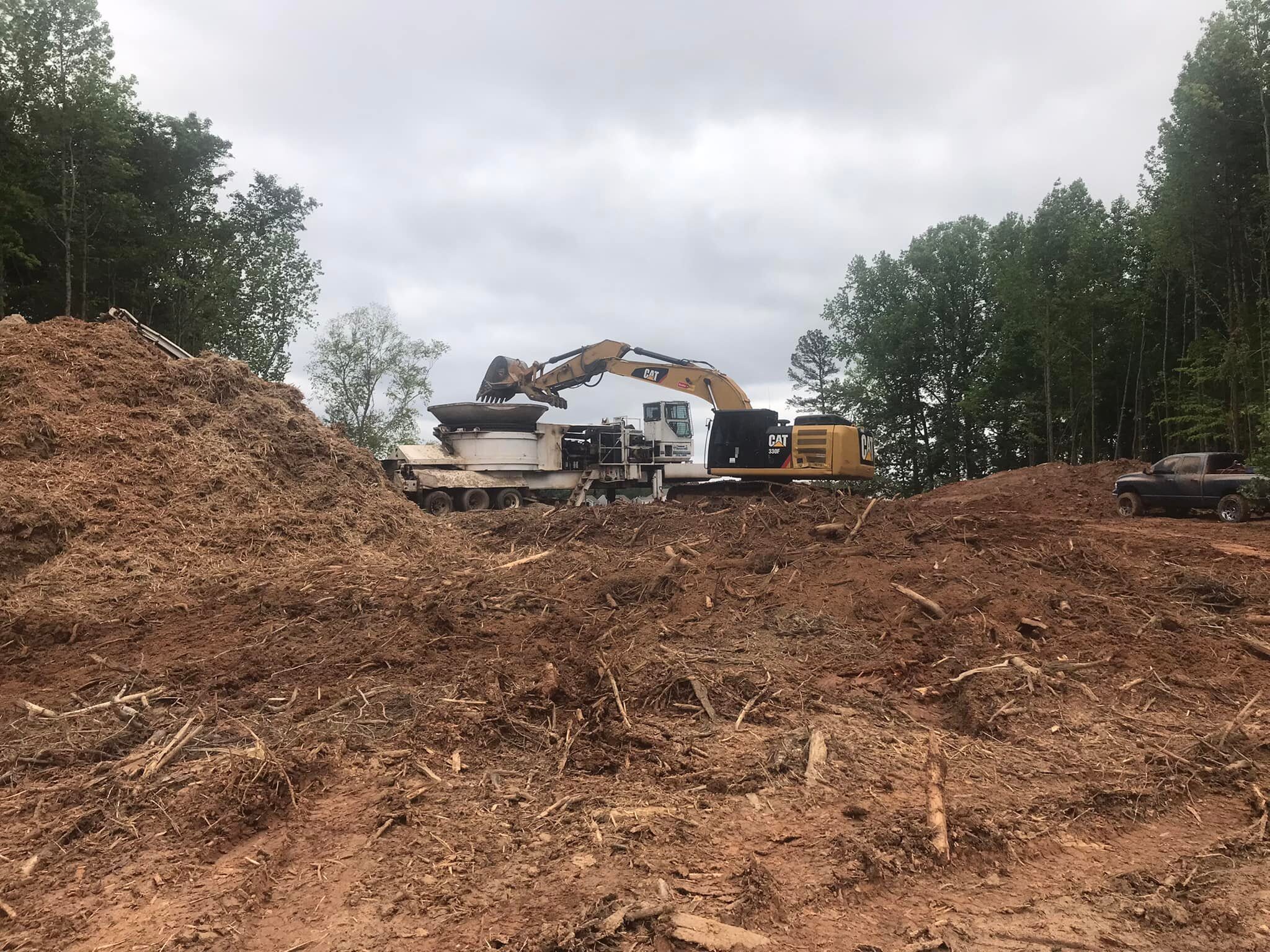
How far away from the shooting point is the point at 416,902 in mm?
3164

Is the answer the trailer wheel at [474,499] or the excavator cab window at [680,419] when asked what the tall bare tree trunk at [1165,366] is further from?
the trailer wheel at [474,499]

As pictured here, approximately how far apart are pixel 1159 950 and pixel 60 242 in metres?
29.2

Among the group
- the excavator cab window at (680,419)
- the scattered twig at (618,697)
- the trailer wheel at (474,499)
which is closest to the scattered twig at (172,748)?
the scattered twig at (618,697)

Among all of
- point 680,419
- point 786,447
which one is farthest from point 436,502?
point 786,447

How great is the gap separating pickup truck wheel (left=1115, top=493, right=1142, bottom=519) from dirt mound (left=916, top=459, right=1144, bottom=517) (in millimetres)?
993

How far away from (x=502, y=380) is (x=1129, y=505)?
16019 millimetres

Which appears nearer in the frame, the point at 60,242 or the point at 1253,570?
the point at 1253,570

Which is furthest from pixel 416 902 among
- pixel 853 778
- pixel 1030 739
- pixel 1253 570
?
pixel 1253 570

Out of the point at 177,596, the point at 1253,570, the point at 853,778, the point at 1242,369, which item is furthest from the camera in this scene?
the point at 1242,369

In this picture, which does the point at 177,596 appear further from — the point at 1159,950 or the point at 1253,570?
the point at 1253,570

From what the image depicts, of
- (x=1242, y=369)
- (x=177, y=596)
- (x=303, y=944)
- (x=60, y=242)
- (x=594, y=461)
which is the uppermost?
(x=60, y=242)

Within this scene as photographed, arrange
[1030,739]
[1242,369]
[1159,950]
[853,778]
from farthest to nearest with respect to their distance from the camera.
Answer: [1242,369] → [1030,739] → [853,778] → [1159,950]

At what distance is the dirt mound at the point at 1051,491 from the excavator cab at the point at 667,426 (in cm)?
719

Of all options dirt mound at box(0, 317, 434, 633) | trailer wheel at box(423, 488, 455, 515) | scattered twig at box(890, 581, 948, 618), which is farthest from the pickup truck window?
trailer wheel at box(423, 488, 455, 515)
